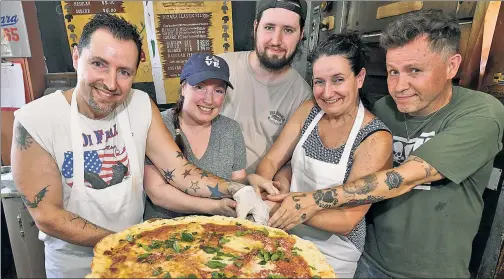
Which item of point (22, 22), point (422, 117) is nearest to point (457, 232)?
point (422, 117)

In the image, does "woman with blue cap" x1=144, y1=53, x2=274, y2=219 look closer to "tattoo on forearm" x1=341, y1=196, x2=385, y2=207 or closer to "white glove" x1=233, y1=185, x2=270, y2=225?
"white glove" x1=233, y1=185, x2=270, y2=225

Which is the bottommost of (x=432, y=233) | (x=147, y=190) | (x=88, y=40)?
(x=432, y=233)

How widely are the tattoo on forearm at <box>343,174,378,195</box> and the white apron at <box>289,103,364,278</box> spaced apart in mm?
60

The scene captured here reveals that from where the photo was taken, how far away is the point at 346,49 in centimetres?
102

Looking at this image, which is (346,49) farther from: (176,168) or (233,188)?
(176,168)

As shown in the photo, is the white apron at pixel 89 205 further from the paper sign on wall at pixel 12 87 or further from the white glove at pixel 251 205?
the white glove at pixel 251 205

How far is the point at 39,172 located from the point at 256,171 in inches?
28.4

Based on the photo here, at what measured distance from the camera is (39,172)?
0.91 meters

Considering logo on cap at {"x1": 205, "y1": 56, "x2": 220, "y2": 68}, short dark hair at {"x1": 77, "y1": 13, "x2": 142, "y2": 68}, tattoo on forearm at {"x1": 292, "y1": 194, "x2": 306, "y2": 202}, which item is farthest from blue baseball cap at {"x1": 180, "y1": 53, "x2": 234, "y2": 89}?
tattoo on forearm at {"x1": 292, "y1": 194, "x2": 306, "y2": 202}

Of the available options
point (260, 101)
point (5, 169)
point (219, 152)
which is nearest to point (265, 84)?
point (260, 101)

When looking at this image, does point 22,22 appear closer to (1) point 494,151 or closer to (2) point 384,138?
(2) point 384,138

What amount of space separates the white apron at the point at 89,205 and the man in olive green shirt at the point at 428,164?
0.48m

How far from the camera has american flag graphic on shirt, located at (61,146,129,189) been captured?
94 cm

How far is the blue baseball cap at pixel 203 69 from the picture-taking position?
109 centimetres
